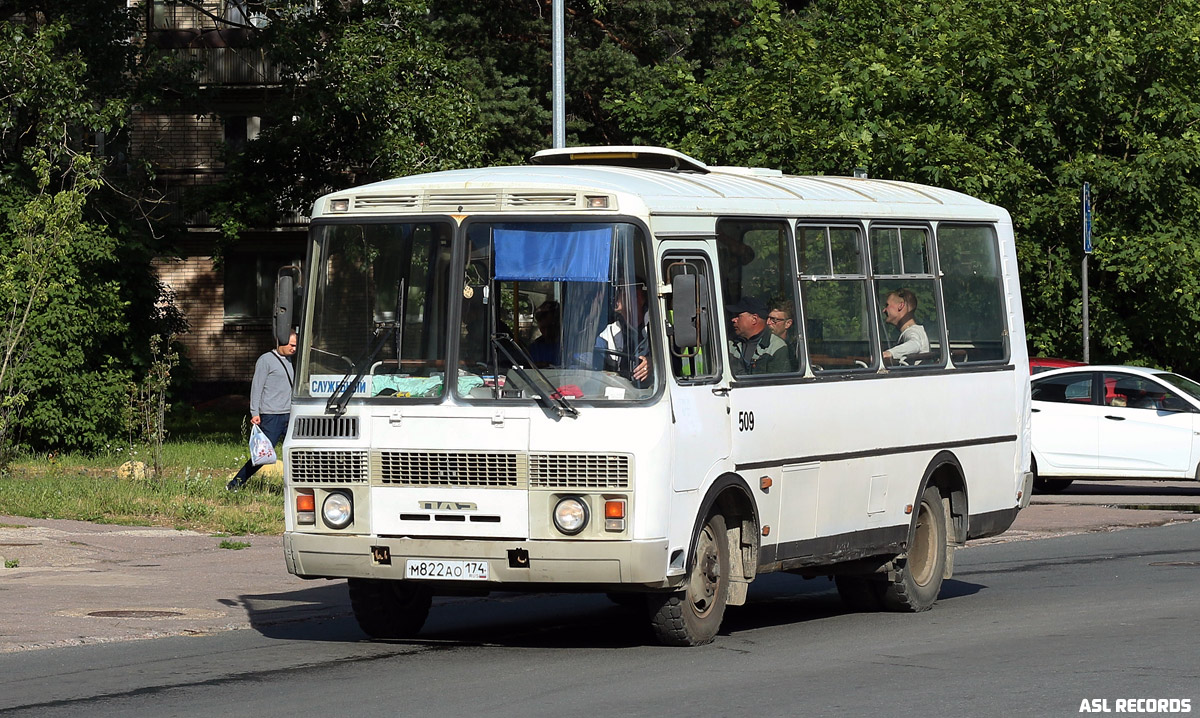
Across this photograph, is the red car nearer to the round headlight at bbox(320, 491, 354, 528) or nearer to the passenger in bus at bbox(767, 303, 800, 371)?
the passenger in bus at bbox(767, 303, 800, 371)

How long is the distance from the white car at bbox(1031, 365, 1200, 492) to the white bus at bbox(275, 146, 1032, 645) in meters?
11.7

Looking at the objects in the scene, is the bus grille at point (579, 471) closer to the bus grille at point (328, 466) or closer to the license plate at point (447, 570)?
the license plate at point (447, 570)

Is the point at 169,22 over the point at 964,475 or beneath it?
over

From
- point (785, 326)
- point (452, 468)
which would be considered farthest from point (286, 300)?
point (785, 326)

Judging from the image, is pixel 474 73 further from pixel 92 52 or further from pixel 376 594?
pixel 376 594

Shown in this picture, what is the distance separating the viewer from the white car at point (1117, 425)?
2280 cm

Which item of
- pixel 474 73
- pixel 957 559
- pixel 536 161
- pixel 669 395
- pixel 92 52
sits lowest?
pixel 957 559

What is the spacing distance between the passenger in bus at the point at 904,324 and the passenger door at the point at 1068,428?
35.1ft

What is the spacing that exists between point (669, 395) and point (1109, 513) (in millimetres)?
12479

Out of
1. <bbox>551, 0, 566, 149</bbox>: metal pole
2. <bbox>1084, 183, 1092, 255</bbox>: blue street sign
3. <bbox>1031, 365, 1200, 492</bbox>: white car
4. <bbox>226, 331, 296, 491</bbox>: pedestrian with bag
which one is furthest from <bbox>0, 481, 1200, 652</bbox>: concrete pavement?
<bbox>551, 0, 566, 149</bbox>: metal pole

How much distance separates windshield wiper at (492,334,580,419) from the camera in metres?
10.2

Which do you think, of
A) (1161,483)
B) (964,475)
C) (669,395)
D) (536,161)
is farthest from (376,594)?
(1161,483)

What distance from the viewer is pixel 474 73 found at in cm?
4391

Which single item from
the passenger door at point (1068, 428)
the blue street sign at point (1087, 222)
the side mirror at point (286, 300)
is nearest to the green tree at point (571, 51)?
the blue street sign at point (1087, 222)
